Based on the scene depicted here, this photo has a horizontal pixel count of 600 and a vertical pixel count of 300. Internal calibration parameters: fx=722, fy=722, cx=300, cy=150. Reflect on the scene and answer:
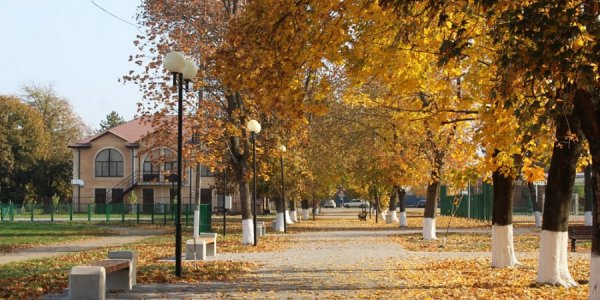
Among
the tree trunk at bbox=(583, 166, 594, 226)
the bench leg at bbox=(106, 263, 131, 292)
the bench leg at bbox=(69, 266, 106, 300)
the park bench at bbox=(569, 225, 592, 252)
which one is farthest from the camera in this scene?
the tree trunk at bbox=(583, 166, 594, 226)

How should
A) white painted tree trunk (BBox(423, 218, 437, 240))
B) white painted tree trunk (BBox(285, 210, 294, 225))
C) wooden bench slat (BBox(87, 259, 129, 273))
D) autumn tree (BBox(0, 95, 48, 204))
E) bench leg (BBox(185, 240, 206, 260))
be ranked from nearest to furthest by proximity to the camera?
wooden bench slat (BBox(87, 259, 129, 273)) < bench leg (BBox(185, 240, 206, 260)) < white painted tree trunk (BBox(423, 218, 437, 240)) < white painted tree trunk (BBox(285, 210, 294, 225)) < autumn tree (BBox(0, 95, 48, 204))

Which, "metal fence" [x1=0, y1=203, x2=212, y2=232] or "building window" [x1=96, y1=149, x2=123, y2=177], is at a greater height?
"building window" [x1=96, y1=149, x2=123, y2=177]

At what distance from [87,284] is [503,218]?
9225 mm

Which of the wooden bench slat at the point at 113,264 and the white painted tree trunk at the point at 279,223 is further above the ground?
the wooden bench slat at the point at 113,264

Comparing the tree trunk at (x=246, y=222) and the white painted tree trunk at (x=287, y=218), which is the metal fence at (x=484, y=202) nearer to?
the white painted tree trunk at (x=287, y=218)

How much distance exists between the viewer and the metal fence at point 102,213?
47.9 meters

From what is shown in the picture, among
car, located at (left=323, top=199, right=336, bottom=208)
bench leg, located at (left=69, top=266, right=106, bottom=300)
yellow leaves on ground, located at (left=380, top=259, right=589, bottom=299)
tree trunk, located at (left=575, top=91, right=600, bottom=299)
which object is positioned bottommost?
car, located at (left=323, top=199, right=336, bottom=208)

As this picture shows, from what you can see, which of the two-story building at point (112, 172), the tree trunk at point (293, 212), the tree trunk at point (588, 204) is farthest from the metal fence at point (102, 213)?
the tree trunk at point (588, 204)

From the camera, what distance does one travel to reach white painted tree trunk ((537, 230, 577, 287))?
12.5m

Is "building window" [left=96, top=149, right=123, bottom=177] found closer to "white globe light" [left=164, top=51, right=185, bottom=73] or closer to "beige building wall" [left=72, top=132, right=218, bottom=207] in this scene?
"beige building wall" [left=72, top=132, right=218, bottom=207]

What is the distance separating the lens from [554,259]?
12.5 m

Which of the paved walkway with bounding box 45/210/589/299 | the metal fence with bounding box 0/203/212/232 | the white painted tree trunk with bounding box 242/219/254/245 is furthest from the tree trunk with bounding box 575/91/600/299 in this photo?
the metal fence with bounding box 0/203/212/232

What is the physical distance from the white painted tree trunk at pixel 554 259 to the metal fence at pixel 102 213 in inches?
1277

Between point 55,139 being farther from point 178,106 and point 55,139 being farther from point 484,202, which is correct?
point 178,106
